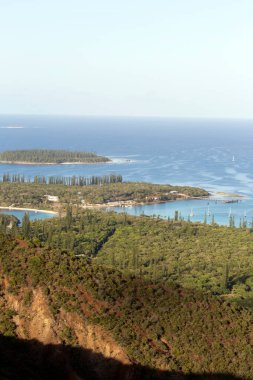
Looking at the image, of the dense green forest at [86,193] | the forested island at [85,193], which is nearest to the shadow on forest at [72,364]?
the forested island at [85,193]

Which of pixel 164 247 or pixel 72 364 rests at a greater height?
pixel 72 364

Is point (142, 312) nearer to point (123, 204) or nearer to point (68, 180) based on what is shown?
point (123, 204)

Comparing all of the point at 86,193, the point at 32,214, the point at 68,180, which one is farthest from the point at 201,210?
the point at 68,180

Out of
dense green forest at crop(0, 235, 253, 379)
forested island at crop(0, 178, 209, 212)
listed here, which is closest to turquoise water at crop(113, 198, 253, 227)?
forested island at crop(0, 178, 209, 212)

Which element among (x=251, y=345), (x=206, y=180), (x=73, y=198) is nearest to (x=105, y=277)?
(x=251, y=345)

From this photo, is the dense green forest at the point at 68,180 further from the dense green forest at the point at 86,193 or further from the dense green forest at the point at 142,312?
the dense green forest at the point at 142,312

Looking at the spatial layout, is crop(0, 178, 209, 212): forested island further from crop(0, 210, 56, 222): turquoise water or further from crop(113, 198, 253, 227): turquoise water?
crop(0, 210, 56, 222): turquoise water

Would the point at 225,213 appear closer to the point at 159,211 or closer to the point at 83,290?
the point at 159,211
